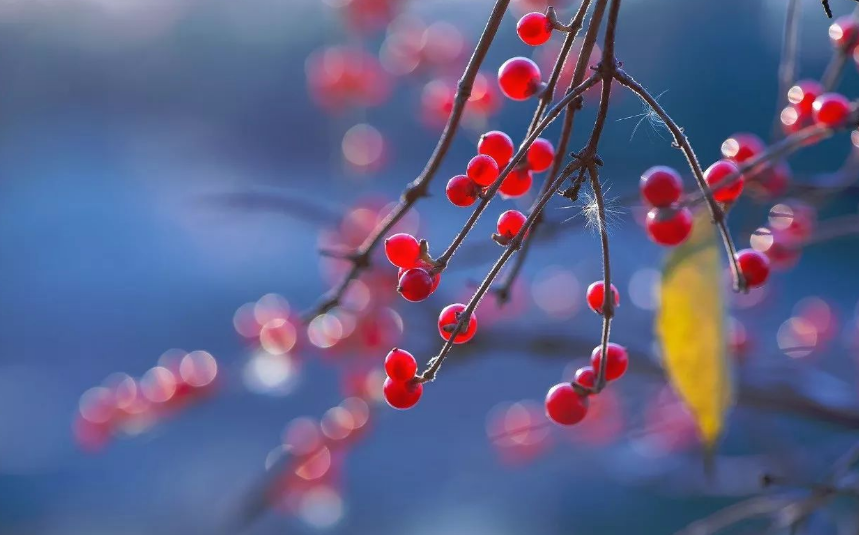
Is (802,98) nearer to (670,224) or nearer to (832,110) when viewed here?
(832,110)

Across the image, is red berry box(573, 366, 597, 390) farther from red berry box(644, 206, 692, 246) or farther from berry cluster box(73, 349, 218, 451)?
berry cluster box(73, 349, 218, 451)

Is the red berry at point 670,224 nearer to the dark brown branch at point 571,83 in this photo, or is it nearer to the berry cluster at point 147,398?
the dark brown branch at point 571,83

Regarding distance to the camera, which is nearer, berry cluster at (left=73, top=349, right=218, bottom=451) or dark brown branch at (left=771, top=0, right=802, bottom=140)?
dark brown branch at (left=771, top=0, right=802, bottom=140)

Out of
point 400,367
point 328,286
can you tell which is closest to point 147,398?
point 328,286

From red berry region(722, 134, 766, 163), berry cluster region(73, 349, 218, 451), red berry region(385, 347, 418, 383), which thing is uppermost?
berry cluster region(73, 349, 218, 451)

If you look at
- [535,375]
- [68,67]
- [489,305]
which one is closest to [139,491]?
[535,375]

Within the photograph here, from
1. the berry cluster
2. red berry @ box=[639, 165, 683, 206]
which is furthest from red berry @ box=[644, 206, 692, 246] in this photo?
the berry cluster
